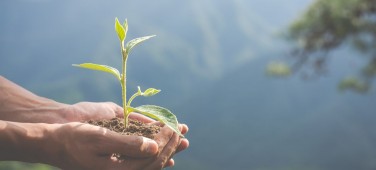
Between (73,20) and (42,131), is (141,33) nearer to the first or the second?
(73,20)

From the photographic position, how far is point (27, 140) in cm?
118

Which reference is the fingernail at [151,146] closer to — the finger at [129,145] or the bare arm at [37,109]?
the finger at [129,145]

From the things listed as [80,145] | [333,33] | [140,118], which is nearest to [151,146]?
[80,145]

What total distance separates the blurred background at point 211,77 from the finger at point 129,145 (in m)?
44.1

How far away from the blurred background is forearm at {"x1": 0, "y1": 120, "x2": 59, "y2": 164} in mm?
44132

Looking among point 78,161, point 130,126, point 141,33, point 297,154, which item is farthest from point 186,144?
point 141,33

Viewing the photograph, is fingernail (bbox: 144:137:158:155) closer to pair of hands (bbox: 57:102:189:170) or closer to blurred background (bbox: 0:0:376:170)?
pair of hands (bbox: 57:102:189:170)

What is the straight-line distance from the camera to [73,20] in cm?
9106

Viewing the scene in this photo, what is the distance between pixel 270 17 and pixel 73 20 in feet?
124

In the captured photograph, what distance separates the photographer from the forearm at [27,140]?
46.2 inches

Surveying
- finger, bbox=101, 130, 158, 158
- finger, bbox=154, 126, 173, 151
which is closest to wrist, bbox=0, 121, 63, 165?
finger, bbox=101, 130, 158, 158

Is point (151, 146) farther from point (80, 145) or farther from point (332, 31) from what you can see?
point (332, 31)

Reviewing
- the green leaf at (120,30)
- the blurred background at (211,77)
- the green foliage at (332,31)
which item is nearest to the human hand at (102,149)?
the green leaf at (120,30)

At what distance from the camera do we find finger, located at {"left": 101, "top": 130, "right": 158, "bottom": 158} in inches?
45.3
